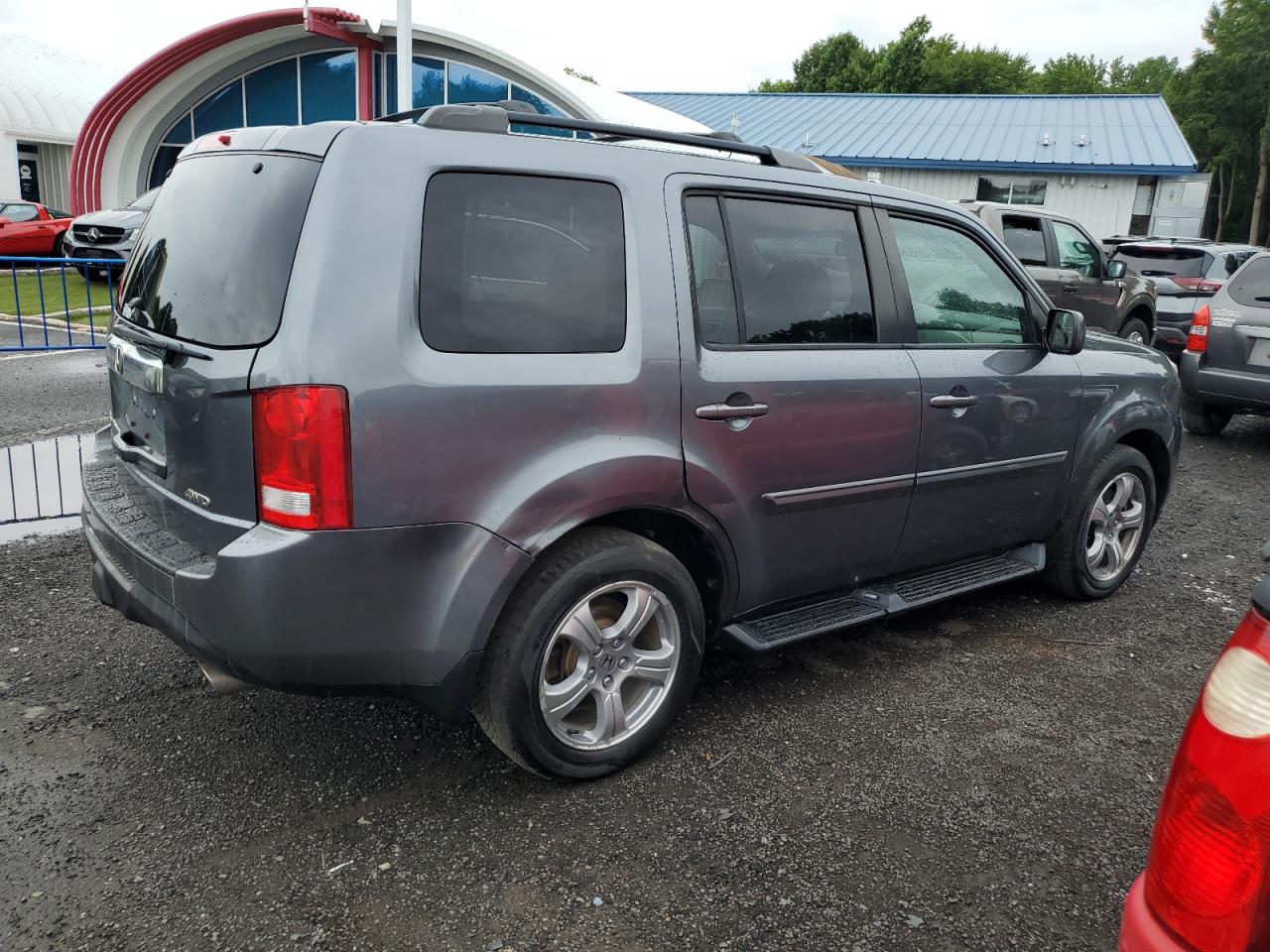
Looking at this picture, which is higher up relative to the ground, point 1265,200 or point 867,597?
point 1265,200

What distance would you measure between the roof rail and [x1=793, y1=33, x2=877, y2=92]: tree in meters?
61.4

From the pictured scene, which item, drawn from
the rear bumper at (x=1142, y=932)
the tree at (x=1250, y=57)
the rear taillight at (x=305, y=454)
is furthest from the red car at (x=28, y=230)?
the tree at (x=1250, y=57)

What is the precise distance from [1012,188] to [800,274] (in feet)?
93.4

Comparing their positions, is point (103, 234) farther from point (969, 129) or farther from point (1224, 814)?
point (969, 129)

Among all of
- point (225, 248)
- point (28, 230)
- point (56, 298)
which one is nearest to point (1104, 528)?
point (225, 248)

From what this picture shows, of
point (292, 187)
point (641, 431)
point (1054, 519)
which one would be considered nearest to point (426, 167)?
point (292, 187)

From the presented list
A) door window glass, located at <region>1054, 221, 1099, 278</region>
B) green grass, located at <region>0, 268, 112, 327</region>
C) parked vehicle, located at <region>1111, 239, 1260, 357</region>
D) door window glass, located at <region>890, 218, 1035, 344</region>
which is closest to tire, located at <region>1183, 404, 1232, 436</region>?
door window glass, located at <region>1054, 221, 1099, 278</region>

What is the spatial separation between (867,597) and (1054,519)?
1193 mm

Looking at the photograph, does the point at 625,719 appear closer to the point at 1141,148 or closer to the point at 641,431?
the point at 641,431

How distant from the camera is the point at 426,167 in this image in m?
2.60

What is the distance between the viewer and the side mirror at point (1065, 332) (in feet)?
13.5

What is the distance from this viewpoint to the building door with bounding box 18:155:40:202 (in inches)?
1323

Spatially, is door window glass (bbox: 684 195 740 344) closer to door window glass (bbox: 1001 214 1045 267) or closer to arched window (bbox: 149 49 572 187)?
door window glass (bbox: 1001 214 1045 267)

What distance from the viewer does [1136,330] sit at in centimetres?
1242
